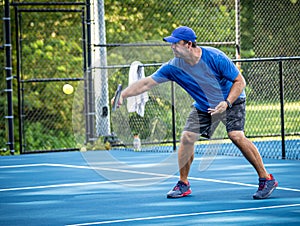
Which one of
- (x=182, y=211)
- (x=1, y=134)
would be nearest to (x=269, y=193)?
(x=182, y=211)

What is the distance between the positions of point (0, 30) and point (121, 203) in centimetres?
955

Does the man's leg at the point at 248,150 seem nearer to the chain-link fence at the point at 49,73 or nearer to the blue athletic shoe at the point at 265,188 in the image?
the blue athletic shoe at the point at 265,188

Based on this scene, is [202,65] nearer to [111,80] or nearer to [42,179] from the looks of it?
[42,179]

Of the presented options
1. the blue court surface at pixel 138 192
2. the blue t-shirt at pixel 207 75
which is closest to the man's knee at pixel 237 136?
the blue t-shirt at pixel 207 75

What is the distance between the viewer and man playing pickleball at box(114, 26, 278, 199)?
6.80m

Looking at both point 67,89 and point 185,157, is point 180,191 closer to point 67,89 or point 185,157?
point 185,157

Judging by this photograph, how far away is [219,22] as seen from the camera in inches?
701

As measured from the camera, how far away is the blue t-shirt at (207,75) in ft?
22.4

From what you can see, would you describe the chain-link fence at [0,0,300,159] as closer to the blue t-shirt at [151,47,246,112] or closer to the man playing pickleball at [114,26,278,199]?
the man playing pickleball at [114,26,278,199]

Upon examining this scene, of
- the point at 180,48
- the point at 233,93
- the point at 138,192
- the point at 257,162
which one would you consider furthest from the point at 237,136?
the point at 138,192

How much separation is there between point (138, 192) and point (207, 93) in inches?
47.2

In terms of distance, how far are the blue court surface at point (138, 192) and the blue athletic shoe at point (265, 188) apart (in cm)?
9

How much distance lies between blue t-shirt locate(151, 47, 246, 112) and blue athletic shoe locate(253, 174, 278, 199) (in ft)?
2.50

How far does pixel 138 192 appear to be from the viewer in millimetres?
7543
